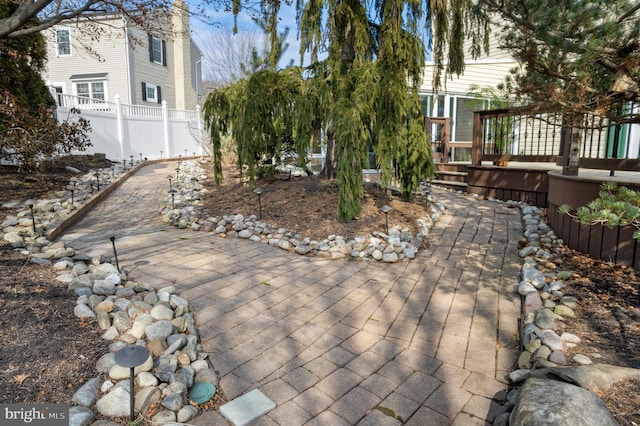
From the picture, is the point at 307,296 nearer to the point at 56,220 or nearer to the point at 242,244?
the point at 242,244

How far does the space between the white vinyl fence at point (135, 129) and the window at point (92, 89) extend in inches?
167

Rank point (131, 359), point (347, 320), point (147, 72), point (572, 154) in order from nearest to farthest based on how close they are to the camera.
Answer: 1. point (131, 359)
2. point (347, 320)
3. point (572, 154)
4. point (147, 72)

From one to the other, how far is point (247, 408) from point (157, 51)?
68.2 ft

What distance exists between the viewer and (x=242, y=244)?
5.02m

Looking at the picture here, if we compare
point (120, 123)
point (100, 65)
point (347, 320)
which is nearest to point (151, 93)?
point (100, 65)

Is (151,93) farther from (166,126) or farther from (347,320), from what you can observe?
(347,320)

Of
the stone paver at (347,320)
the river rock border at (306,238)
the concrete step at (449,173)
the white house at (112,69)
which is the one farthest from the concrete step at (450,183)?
the white house at (112,69)

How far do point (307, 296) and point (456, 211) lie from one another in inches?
166

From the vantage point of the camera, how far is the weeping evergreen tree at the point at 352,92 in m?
4.93

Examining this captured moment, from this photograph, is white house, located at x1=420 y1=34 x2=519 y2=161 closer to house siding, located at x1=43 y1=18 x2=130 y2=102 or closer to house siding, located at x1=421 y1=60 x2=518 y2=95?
house siding, located at x1=421 y1=60 x2=518 y2=95

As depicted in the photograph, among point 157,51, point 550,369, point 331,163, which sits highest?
point 157,51

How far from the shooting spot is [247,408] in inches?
83.2

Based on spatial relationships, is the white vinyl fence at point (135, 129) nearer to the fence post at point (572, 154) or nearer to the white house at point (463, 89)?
the white house at point (463, 89)

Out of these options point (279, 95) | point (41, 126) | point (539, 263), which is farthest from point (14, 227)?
point (539, 263)
